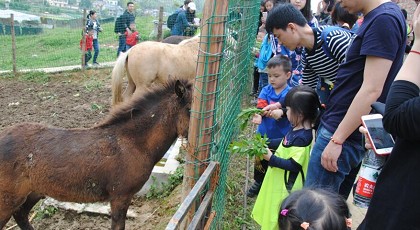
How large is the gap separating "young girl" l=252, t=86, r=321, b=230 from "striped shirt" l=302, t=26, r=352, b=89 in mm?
181

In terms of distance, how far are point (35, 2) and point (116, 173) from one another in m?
33.8

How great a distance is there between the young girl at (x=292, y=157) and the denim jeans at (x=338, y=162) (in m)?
0.39

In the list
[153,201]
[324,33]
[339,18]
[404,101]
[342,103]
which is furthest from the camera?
[153,201]

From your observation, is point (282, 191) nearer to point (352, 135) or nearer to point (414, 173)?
point (352, 135)

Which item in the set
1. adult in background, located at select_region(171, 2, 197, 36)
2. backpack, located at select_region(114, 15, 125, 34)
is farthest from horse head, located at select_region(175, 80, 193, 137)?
backpack, located at select_region(114, 15, 125, 34)

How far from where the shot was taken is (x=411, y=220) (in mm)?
1456

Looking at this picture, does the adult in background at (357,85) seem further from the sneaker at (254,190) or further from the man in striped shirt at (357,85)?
the sneaker at (254,190)

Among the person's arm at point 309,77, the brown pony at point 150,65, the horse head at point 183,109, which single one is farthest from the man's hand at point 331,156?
the brown pony at point 150,65

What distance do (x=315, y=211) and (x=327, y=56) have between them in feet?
4.62

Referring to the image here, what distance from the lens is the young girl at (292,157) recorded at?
2922 millimetres

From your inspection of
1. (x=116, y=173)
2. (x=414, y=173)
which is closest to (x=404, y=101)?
(x=414, y=173)

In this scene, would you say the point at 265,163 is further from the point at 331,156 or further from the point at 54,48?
the point at 54,48

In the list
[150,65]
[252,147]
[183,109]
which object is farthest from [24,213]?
[150,65]

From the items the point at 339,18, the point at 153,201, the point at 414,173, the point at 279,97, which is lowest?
the point at 153,201
